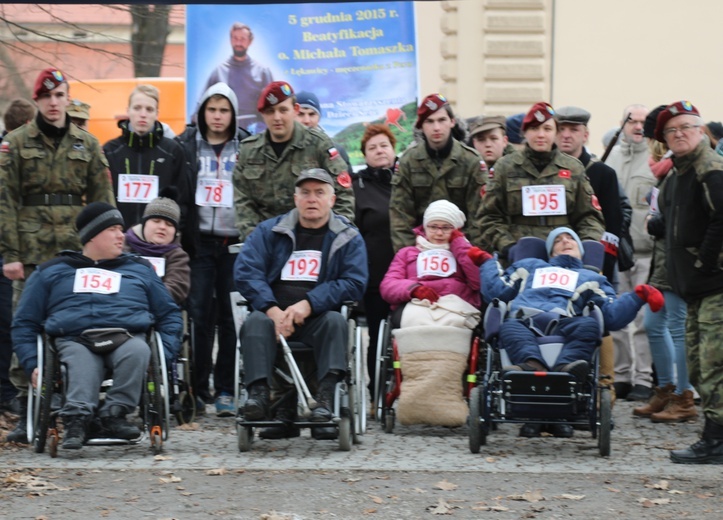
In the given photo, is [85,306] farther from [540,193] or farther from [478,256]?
[540,193]

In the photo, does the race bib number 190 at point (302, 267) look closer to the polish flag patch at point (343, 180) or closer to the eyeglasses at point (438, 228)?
the polish flag patch at point (343, 180)

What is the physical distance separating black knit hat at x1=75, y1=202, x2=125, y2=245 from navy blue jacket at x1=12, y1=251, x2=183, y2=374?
15cm

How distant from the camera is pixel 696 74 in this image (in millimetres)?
19906

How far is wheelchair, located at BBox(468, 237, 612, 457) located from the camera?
830cm

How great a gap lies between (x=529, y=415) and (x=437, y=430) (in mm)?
1269

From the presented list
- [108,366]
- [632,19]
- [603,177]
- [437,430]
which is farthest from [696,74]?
[108,366]

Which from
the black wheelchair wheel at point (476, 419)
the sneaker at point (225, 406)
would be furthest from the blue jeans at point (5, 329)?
the black wheelchair wheel at point (476, 419)

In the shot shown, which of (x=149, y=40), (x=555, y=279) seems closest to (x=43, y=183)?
(x=555, y=279)

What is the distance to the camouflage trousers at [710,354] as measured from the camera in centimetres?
825

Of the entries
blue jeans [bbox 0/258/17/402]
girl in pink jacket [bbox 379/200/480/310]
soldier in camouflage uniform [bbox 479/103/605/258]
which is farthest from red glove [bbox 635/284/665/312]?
blue jeans [bbox 0/258/17/402]

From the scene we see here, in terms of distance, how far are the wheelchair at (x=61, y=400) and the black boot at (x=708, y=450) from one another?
9.77 ft

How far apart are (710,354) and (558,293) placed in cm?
104

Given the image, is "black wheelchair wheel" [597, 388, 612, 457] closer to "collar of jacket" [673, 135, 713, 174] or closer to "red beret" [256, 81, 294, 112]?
"collar of jacket" [673, 135, 713, 174]

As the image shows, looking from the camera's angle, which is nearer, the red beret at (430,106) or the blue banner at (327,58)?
the red beret at (430,106)
